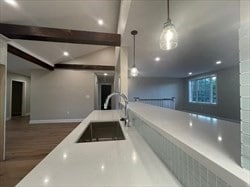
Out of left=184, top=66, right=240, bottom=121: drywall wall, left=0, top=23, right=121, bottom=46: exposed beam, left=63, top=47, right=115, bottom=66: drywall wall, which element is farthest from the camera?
left=63, top=47, right=115, bottom=66: drywall wall

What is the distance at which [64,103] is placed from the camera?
23.2 ft

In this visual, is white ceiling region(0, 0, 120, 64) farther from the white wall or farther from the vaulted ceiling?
the white wall

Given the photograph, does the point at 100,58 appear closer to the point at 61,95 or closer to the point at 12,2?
the point at 61,95

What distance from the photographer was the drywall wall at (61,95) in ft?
22.7

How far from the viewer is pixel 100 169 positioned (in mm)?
813

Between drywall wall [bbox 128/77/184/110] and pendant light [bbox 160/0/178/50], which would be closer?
pendant light [bbox 160/0/178/50]

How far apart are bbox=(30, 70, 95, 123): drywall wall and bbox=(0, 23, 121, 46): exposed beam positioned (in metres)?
4.04

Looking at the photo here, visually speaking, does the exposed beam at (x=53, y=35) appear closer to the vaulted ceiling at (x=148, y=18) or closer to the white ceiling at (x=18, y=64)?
the vaulted ceiling at (x=148, y=18)

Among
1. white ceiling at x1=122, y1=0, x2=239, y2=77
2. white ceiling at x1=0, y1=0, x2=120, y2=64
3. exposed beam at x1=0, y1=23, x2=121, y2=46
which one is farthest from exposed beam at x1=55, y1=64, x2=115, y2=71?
exposed beam at x1=0, y1=23, x2=121, y2=46

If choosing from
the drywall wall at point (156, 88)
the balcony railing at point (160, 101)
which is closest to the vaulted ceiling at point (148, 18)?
the balcony railing at point (160, 101)

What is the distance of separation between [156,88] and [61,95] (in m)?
5.70

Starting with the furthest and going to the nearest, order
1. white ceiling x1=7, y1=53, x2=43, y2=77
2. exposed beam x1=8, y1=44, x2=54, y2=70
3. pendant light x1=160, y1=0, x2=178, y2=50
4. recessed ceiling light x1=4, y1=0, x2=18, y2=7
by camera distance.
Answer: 1. white ceiling x1=7, y1=53, x2=43, y2=77
2. exposed beam x1=8, y1=44, x2=54, y2=70
3. recessed ceiling light x1=4, y1=0, x2=18, y2=7
4. pendant light x1=160, y1=0, x2=178, y2=50

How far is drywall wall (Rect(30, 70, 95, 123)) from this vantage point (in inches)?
272

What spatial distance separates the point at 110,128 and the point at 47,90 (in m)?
5.85
